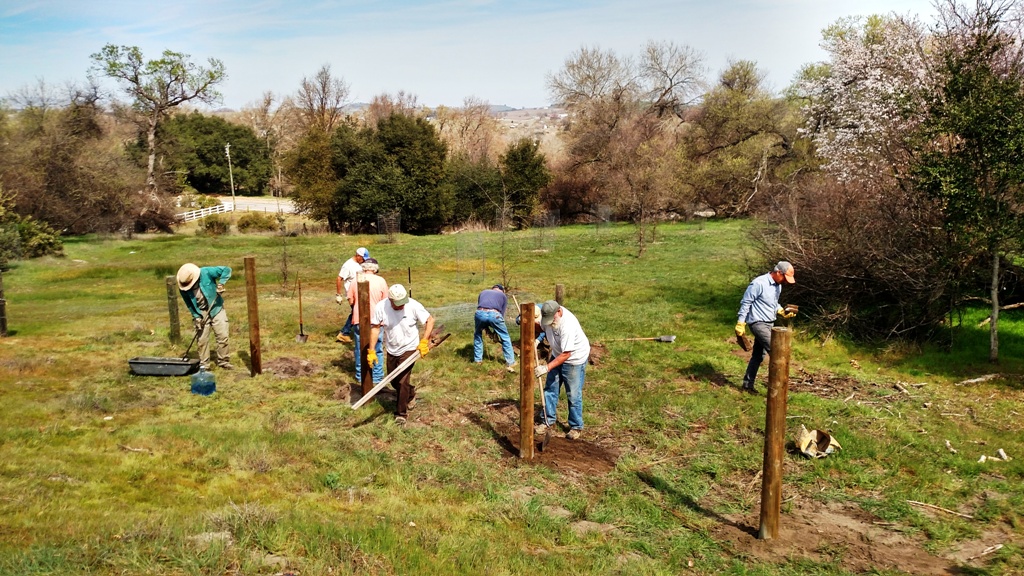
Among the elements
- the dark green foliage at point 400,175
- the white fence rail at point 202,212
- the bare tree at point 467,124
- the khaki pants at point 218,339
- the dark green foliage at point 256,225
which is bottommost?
the khaki pants at point 218,339

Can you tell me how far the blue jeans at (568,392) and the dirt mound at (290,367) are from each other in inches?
174

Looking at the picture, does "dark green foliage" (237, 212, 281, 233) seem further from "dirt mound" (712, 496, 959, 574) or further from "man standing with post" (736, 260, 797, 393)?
"dirt mound" (712, 496, 959, 574)

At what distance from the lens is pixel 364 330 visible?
29.6 feet

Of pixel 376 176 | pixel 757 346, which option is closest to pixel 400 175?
pixel 376 176

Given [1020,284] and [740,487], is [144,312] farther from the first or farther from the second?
[1020,284]

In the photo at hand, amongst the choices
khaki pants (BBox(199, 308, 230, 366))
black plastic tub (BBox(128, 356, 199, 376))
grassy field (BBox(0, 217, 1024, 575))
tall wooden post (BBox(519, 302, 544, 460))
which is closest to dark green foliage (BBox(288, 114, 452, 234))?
grassy field (BBox(0, 217, 1024, 575))

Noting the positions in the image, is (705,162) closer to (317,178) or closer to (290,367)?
(317,178)

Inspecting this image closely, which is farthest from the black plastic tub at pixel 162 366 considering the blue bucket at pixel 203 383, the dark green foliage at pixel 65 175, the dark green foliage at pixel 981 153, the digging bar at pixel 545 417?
the dark green foliage at pixel 65 175

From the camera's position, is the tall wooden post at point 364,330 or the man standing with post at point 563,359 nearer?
the man standing with post at point 563,359

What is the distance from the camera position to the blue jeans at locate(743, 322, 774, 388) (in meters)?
9.66

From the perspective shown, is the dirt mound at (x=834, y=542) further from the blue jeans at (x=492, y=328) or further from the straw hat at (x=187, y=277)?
the straw hat at (x=187, y=277)

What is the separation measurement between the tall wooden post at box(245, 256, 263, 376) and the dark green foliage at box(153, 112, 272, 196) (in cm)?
5453

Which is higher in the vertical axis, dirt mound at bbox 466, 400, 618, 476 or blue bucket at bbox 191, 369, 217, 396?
blue bucket at bbox 191, 369, 217, 396

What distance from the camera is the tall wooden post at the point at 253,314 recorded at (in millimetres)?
9969
